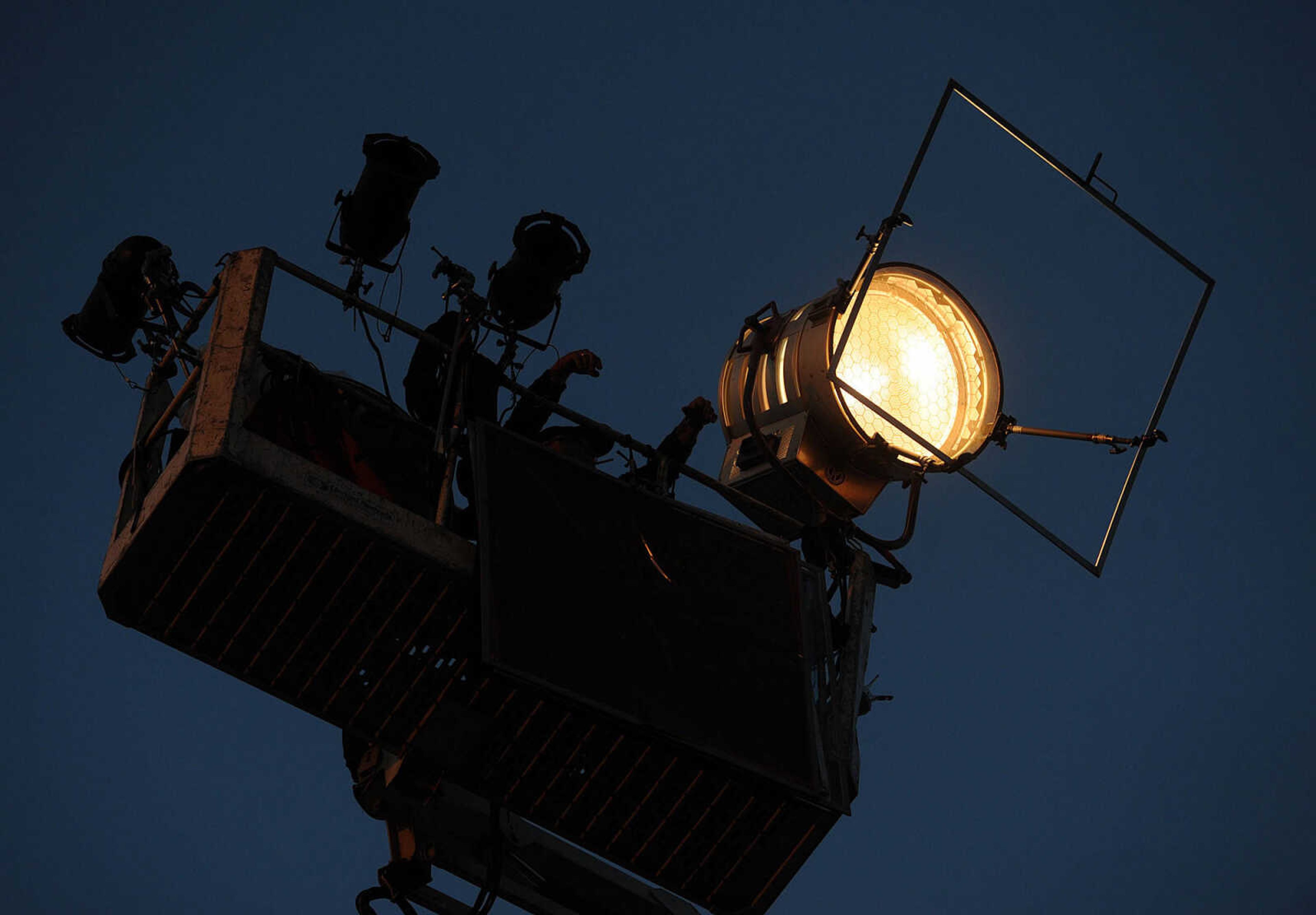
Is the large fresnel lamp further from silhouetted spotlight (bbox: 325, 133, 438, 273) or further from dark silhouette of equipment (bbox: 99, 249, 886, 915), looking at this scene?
silhouetted spotlight (bbox: 325, 133, 438, 273)

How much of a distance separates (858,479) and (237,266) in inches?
127

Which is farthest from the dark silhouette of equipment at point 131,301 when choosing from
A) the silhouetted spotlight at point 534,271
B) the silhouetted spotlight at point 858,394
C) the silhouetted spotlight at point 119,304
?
the silhouetted spotlight at point 858,394

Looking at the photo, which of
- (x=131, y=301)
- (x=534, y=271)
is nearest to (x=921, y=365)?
(x=534, y=271)

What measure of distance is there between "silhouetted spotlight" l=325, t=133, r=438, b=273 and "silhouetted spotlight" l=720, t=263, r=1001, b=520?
2.01 metres

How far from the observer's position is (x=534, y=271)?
9406 mm

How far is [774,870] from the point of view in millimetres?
8969

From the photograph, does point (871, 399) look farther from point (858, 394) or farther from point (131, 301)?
point (131, 301)

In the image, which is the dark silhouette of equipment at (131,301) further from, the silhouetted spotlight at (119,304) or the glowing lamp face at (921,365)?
the glowing lamp face at (921,365)

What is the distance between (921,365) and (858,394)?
3.27 feet

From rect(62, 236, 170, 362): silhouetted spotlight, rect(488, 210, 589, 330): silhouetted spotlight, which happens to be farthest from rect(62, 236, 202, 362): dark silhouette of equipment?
rect(488, 210, 589, 330): silhouetted spotlight

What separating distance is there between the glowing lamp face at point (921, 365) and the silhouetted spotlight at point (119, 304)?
3168 millimetres

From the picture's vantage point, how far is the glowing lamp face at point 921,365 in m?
10.1

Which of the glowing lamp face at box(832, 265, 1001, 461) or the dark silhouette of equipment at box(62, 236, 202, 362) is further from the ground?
the glowing lamp face at box(832, 265, 1001, 461)

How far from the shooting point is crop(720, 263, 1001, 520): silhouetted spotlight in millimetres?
9938
